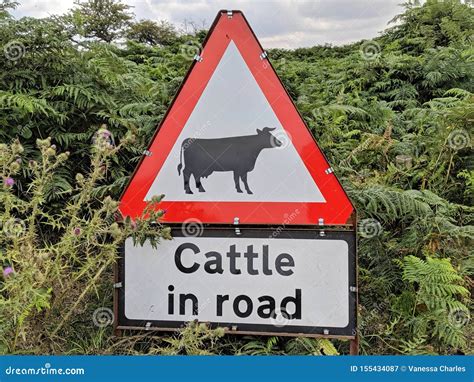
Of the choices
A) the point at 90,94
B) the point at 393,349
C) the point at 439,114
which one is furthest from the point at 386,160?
the point at 90,94

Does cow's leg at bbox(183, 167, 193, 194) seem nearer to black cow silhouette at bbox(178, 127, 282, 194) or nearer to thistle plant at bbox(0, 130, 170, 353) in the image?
black cow silhouette at bbox(178, 127, 282, 194)

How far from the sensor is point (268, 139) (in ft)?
6.26

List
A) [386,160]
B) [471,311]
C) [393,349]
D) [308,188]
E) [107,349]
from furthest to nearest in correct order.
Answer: [386,160]
[471,311]
[393,349]
[107,349]
[308,188]

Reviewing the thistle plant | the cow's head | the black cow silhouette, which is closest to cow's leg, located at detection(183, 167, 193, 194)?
the black cow silhouette

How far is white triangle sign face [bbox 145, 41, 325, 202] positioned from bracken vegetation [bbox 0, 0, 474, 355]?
18cm

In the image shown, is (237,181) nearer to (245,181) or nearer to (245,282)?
(245,181)

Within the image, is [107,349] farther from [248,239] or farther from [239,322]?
[248,239]

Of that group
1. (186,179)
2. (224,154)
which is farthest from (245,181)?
(186,179)

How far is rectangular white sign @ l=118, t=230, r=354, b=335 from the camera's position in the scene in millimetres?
1846

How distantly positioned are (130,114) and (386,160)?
188 cm

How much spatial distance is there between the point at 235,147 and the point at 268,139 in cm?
14

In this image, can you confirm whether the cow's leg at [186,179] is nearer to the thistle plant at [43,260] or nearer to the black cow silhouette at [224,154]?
the black cow silhouette at [224,154]

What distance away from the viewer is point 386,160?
3.47 metres

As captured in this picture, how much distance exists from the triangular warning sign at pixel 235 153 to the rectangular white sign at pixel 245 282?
0.11m
